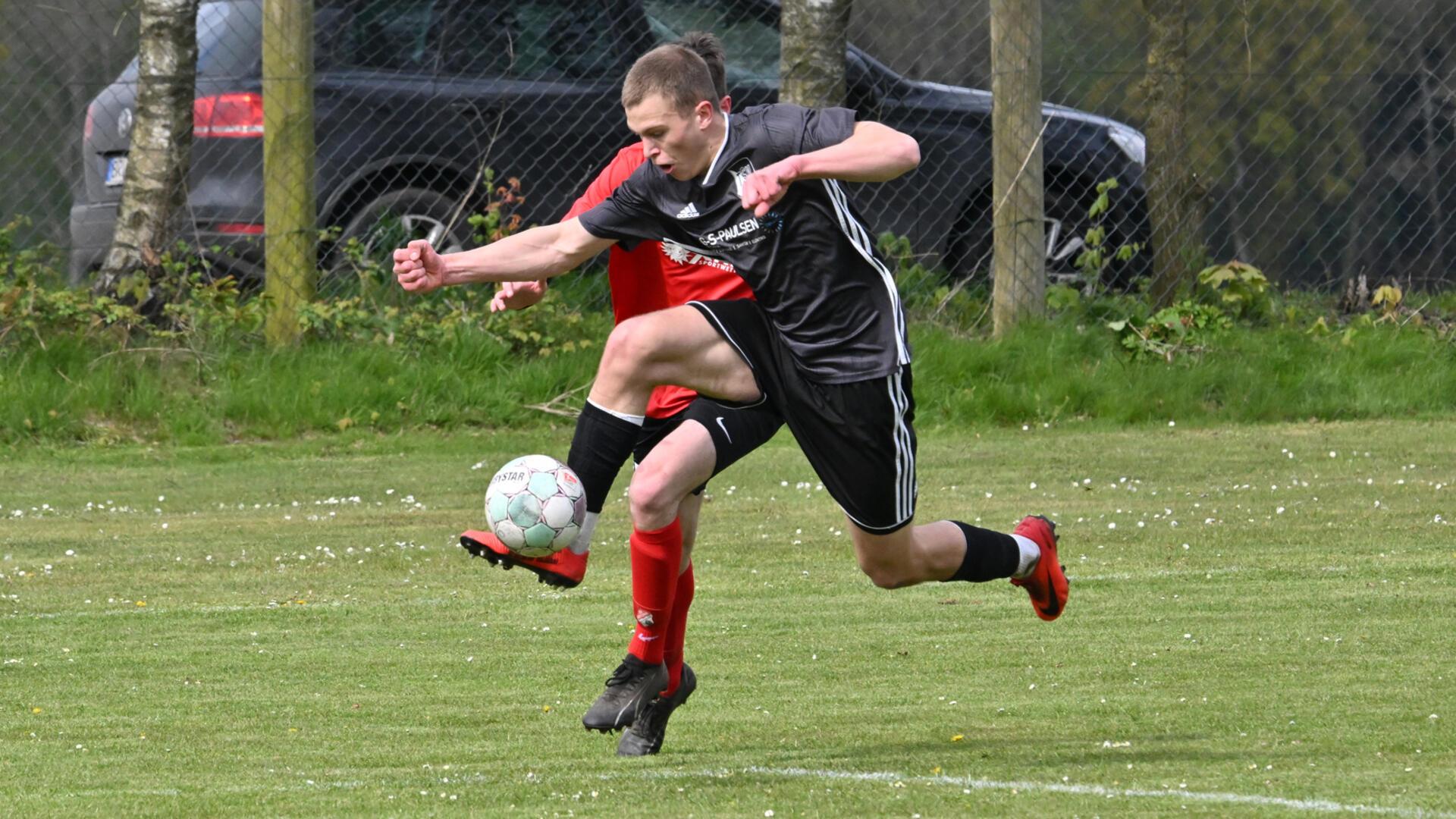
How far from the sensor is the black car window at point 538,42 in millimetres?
12164

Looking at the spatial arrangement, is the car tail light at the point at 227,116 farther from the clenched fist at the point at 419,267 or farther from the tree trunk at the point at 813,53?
the clenched fist at the point at 419,267

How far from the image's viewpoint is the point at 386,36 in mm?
12242

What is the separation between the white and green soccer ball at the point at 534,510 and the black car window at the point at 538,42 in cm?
695

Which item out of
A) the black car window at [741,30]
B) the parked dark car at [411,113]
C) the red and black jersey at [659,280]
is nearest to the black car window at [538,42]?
the parked dark car at [411,113]

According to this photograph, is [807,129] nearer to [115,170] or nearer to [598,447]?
[598,447]

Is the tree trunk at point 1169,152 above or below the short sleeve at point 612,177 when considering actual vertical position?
below

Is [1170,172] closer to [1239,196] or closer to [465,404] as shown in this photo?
[1239,196]

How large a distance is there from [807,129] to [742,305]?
22.8 inches

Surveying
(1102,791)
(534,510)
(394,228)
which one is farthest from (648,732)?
(394,228)

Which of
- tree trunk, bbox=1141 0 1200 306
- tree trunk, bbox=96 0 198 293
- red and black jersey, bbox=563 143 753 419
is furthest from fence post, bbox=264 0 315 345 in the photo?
red and black jersey, bbox=563 143 753 419

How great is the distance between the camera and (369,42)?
12.3 meters

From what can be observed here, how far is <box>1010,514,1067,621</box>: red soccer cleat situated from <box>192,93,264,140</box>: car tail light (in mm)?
7283

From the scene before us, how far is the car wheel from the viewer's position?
480 inches

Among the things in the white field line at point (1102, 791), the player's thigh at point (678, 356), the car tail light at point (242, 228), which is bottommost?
the white field line at point (1102, 791)
